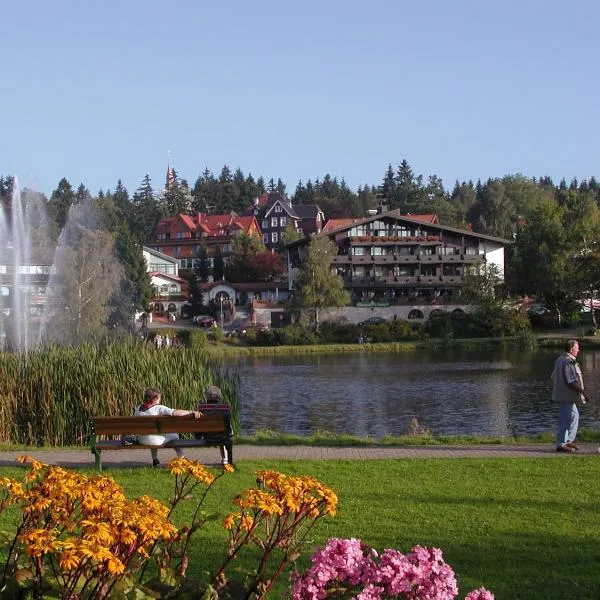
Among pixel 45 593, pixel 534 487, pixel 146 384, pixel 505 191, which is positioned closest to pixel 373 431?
pixel 146 384

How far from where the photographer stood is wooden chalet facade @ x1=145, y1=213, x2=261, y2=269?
138 metres

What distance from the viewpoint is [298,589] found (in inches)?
171

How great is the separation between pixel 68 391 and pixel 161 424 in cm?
573

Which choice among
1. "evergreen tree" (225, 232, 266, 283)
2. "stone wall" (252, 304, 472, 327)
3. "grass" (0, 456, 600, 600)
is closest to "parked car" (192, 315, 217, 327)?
"stone wall" (252, 304, 472, 327)

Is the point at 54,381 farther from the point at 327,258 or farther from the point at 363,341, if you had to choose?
the point at 327,258

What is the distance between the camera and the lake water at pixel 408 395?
2653 cm

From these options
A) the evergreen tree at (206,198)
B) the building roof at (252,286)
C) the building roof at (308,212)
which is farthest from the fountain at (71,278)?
the evergreen tree at (206,198)

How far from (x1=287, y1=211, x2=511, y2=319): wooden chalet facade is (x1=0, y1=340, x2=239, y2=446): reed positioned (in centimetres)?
7377

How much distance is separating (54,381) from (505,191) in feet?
450

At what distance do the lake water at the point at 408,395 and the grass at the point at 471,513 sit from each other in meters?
11.8

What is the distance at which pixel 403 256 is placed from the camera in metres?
93.1

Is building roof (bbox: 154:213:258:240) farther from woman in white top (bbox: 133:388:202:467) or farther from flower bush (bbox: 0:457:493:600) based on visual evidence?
flower bush (bbox: 0:457:493:600)

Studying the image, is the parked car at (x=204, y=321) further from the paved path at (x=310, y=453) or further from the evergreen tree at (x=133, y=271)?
the paved path at (x=310, y=453)

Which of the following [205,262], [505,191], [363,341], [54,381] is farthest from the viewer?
[505,191]
